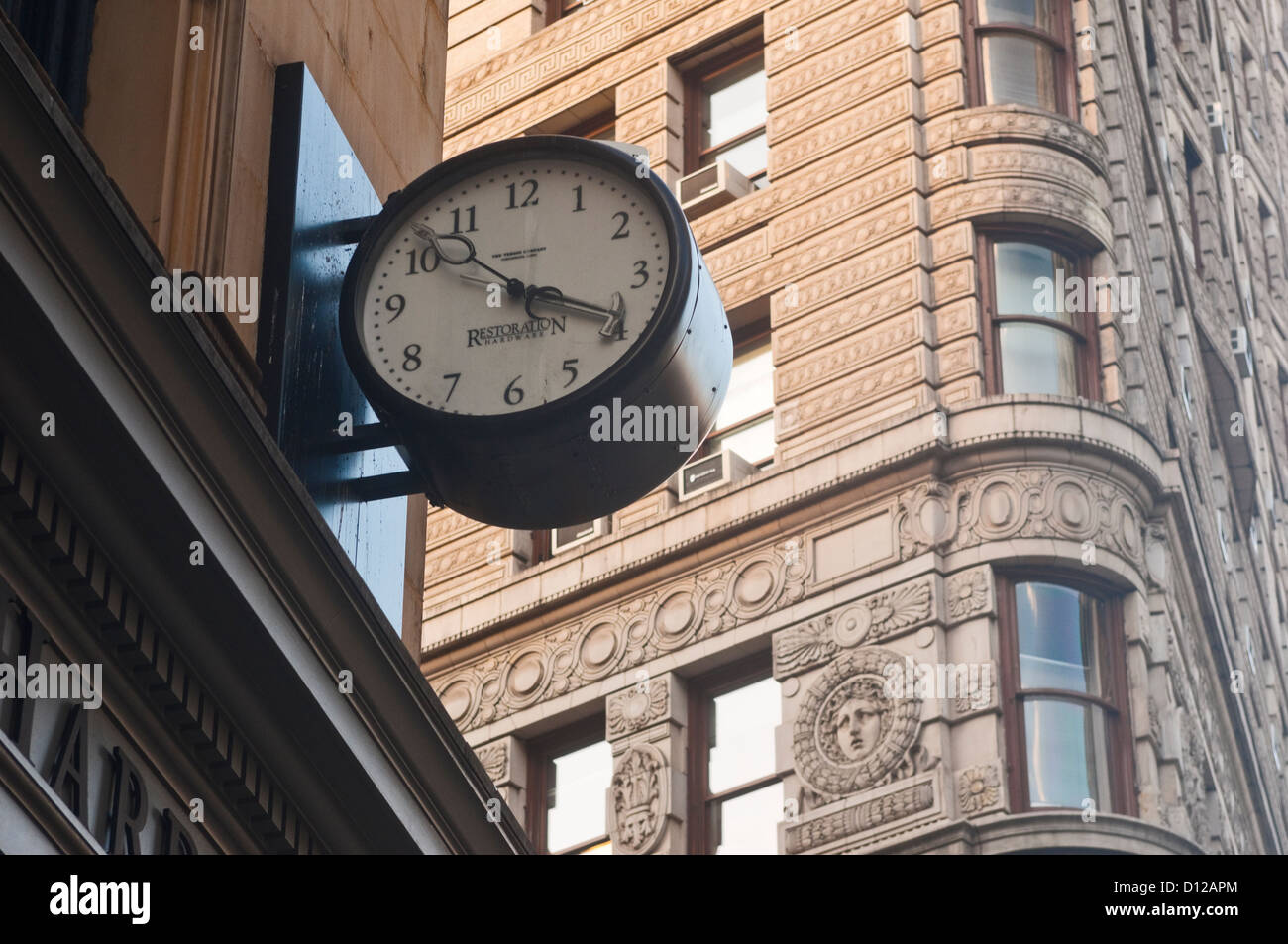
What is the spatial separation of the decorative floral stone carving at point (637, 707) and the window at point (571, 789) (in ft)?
1.45

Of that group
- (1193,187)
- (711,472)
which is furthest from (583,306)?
(1193,187)

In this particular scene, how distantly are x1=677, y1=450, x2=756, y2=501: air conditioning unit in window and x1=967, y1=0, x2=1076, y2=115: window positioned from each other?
490 centimetres

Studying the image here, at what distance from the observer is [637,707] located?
26.2 meters

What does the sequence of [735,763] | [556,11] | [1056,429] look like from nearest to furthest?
[1056,429] → [735,763] → [556,11]

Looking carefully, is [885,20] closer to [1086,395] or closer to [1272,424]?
[1086,395]

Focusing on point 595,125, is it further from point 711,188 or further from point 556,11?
point 711,188

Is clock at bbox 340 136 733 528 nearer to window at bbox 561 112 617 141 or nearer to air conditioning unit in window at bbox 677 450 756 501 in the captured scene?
air conditioning unit in window at bbox 677 450 756 501

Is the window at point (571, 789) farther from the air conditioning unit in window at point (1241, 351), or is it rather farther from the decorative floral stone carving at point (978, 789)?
the air conditioning unit in window at point (1241, 351)

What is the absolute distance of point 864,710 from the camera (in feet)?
78.9

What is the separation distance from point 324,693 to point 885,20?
22200mm

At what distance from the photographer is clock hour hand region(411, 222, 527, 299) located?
835cm

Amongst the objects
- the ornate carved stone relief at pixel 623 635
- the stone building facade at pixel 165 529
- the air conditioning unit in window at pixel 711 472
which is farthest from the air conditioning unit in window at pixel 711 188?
the stone building facade at pixel 165 529

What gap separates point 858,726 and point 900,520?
2.26 metres

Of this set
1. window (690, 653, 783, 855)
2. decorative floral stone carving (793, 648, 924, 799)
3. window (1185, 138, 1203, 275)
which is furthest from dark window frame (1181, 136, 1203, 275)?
decorative floral stone carving (793, 648, 924, 799)
